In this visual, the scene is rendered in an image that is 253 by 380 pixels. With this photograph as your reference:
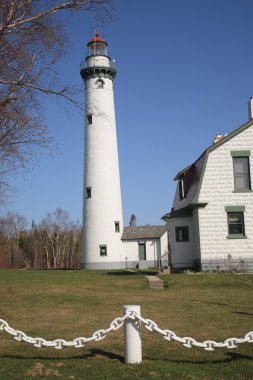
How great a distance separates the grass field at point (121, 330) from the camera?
6223 millimetres

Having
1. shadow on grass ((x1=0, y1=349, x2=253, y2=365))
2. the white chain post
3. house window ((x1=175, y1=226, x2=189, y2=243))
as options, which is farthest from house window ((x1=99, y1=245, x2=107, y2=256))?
the white chain post

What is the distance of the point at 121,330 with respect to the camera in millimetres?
9492

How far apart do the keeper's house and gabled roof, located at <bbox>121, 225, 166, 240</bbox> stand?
16783 millimetres

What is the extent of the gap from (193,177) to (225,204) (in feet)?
10.1

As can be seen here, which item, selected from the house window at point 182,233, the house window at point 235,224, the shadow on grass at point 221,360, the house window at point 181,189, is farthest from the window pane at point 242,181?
the shadow on grass at point 221,360

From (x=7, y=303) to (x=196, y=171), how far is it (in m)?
14.0

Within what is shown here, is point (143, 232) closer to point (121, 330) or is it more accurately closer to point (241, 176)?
point (241, 176)

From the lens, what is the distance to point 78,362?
6.69 metres

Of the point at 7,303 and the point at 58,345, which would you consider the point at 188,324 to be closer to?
the point at 58,345

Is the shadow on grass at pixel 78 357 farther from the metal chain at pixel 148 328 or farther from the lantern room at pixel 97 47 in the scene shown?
the lantern room at pixel 97 47

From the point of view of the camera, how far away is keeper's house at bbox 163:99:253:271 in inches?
893

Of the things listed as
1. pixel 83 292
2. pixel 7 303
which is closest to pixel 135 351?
pixel 7 303

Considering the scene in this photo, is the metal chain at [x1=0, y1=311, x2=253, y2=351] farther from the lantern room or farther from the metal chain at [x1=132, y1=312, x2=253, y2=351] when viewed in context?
the lantern room

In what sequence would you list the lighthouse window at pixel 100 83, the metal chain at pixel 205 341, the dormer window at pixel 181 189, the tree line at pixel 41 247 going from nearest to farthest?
1. the metal chain at pixel 205 341
2. the dormer window at pixel 181 189
3. the lighthouse window at pixel 100 83
4. the tree line at pixel 41 247
